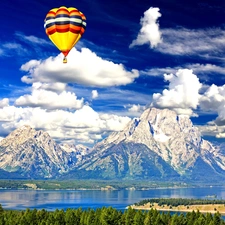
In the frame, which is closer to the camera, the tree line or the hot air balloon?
the hot air balloon

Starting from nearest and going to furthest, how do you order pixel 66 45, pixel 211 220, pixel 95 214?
pixel 66 45, pixel 211 220, pixel 95 214

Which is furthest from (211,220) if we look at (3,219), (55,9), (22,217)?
(55,9)

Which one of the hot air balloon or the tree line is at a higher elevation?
the hot air balloon

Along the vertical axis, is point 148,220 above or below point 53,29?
below

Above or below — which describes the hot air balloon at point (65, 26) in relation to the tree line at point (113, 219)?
above

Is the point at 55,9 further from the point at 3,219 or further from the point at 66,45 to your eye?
Answer: the point at 3,219

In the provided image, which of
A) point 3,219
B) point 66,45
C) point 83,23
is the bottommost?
point 3,219

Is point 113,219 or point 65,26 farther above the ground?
point 65,26

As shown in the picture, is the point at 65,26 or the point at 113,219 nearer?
the point at 65,26
